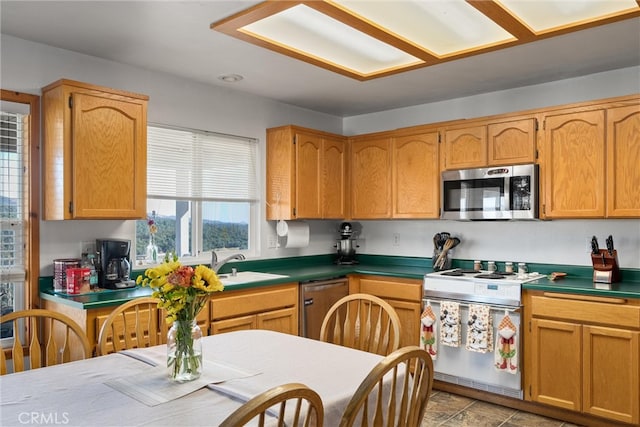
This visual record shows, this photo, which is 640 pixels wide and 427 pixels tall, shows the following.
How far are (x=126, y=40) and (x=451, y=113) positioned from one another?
2.78 metres

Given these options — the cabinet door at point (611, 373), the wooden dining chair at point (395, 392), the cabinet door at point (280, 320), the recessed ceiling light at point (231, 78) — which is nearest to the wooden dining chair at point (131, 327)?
the cabinet door at point (280, 320)

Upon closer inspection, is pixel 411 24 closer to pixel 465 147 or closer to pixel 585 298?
pixel 465 147

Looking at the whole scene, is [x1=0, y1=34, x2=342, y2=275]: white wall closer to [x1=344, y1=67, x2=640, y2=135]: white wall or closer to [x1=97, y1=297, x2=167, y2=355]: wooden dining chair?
[x1=344, y1=67, x2=640, y2=135]: white wall

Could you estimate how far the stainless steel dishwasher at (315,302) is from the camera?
12.4 feet

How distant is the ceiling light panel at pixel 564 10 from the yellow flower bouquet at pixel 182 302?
1.96m

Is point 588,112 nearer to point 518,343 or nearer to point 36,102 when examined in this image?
point 518,343

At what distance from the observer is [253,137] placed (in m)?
4.23

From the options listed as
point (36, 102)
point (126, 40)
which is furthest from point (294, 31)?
point (36, 102)

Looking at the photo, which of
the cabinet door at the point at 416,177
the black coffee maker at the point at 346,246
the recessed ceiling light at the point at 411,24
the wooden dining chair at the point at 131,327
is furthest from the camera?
the black coffee maker at the point at 346,246

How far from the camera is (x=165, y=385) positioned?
158cm

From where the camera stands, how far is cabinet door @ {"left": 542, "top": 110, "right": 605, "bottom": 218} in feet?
10.6

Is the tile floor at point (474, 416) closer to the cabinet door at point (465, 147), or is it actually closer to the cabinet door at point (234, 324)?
the cabinet door at point (234, 324)

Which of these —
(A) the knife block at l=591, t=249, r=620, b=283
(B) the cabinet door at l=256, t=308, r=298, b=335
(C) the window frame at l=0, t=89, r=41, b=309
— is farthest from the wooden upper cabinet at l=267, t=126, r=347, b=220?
(A) the knife block at l=591, t=249, r=620, b=283

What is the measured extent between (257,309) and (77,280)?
1.21 m
